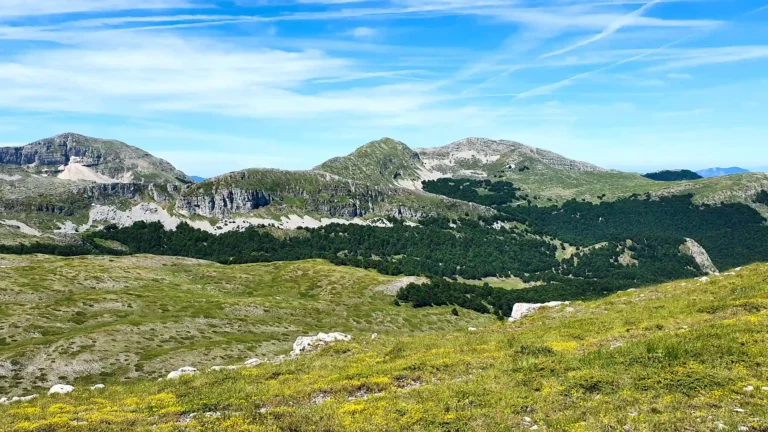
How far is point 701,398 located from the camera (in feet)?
59.5

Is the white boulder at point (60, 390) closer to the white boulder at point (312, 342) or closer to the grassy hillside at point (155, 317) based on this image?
the white boulder at point (312, 342)

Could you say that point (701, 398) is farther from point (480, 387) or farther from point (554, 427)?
point (480, 387)

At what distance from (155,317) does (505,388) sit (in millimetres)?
103461

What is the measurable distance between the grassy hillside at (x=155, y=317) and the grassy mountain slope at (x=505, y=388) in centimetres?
2635

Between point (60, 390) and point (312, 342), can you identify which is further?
point (312, 342)

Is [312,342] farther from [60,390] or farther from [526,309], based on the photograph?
[526,309]

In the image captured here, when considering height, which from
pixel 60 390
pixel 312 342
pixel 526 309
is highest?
pixel 526 309

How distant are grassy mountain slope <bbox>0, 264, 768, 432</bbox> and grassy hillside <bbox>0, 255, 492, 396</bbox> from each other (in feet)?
86.5

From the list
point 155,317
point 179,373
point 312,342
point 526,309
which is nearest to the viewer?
point 179,373

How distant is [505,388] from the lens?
2216cm

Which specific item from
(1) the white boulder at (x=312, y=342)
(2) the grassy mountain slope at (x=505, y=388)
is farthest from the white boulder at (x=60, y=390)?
(1) the white boulder at (x=312, y=342)

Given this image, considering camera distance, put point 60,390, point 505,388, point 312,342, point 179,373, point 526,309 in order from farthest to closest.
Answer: point 526,309 < point 312,342 < point 179,373 < point 60,390 < point 505,388

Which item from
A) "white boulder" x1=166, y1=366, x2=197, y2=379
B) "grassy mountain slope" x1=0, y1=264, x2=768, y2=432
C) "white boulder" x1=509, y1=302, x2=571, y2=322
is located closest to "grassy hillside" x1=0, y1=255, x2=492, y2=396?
"white boulder" x1=509, y1=302, x2=571, y2=322

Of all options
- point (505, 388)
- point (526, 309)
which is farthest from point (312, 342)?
point (505, 388)
